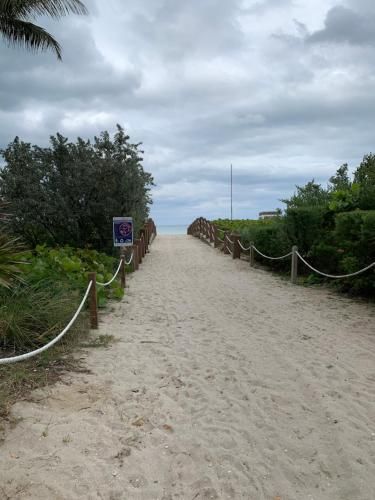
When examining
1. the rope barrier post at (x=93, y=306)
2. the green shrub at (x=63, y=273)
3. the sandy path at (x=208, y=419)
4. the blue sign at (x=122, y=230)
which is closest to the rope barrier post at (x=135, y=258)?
the blue sign at (x=122, y=230)

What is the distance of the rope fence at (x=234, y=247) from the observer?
9125 millimetres

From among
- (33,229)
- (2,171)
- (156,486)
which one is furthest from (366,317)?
(2,171)

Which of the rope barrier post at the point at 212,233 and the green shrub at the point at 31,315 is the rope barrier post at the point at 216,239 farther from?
the green shrub at the point at 31,315

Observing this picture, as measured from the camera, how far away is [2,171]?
1213 centimetres

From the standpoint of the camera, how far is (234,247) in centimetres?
1588

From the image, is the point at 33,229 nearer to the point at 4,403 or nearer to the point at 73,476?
the point at 4,403

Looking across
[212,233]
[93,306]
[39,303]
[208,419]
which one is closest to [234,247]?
[212,233]

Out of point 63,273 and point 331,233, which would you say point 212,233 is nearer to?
point 331,233

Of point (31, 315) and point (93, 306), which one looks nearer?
point (31, 315)

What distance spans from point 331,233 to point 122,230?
514 centimetres

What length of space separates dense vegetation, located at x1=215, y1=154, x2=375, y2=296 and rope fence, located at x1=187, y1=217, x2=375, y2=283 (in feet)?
0.78

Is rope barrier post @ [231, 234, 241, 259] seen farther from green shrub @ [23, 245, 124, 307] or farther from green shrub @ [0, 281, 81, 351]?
green shrub @ [0, 281, 81, 351]

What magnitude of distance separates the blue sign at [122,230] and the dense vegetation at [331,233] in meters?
4.23

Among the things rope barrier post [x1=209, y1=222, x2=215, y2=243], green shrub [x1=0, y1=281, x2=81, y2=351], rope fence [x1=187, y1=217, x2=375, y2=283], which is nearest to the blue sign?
rope fence [x1=187, y1=217, x2=375, y2=283]
